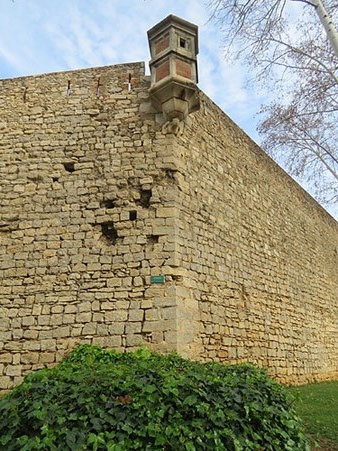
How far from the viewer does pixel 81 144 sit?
7.34 meters

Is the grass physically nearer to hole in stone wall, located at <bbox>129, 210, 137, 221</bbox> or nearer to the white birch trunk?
hole in stone wall, located at <bbox>129, 210, 137, 221</bbox>

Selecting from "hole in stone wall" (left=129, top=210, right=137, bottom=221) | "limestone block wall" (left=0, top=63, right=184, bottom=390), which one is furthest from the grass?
"hole in stone wall" (left=129, top=210, right=137, bottom=221)

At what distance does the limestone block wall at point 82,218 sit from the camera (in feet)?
20.4

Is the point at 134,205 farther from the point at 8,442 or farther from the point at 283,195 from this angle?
the point at 283,195

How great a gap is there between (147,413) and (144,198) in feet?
13.2

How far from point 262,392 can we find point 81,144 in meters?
5.09

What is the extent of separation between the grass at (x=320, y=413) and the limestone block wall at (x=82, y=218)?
206 cm

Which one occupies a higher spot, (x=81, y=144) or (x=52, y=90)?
(x=52, y=90)

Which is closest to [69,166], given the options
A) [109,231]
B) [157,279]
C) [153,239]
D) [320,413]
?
[109,231]

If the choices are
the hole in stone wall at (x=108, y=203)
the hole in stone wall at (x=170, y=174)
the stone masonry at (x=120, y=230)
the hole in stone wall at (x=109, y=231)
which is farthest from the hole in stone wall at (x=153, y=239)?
the hole in stone wall at (x=170, y=174)

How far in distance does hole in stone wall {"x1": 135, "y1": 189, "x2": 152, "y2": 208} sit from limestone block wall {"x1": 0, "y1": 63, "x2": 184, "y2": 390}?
2 cm

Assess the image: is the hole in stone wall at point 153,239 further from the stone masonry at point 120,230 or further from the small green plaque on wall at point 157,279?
the small green plaque on wall at point 157,279

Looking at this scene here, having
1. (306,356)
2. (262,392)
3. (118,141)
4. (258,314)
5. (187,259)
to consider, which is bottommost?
(262,392)

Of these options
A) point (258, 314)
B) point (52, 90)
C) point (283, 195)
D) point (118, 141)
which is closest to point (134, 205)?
point (118, 141)
